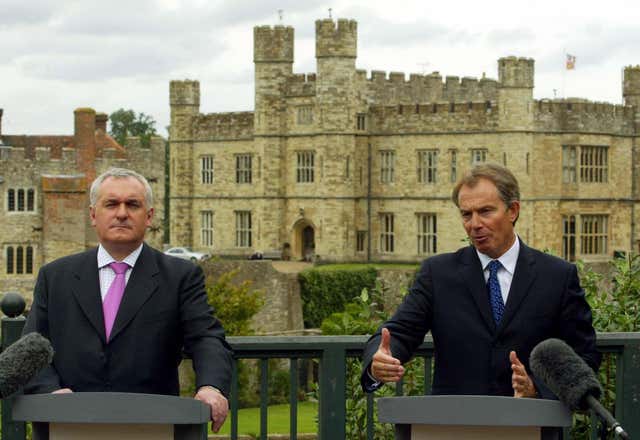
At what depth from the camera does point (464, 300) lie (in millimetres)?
5629

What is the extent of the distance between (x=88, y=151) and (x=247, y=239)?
25.1 ft

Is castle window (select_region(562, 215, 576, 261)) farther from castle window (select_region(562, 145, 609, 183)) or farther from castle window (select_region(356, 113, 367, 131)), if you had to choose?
castle window (select_region(356, 113, 367, 131))

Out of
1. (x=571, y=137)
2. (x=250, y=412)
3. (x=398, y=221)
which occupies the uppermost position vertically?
(x=571, y=137)

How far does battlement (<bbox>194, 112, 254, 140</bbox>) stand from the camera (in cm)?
5012

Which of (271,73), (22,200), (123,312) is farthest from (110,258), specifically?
(271,73)

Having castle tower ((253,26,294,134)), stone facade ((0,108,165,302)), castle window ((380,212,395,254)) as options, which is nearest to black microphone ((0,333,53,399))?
stone facade ((0,108,165,302))

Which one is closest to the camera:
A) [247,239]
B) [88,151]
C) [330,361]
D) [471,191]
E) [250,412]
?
[471,191]

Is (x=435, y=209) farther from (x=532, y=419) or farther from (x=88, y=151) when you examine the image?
(x=532, y=419)

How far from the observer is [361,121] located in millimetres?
47719

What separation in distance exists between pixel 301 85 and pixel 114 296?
42.8 meters

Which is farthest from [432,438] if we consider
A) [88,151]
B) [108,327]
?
[88,151]

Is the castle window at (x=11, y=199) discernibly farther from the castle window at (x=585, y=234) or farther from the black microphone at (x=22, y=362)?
the black microphone at (x=22, y=362)

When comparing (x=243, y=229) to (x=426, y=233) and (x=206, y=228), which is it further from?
(x=426, y=233)

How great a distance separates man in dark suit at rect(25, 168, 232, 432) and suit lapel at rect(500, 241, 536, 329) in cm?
115
